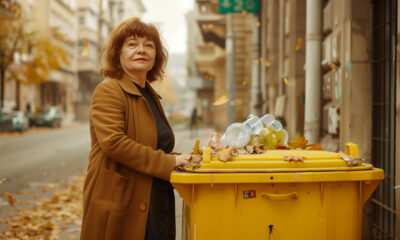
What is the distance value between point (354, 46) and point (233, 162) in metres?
2.53

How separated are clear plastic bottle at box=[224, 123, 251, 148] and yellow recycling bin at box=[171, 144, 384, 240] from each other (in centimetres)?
29

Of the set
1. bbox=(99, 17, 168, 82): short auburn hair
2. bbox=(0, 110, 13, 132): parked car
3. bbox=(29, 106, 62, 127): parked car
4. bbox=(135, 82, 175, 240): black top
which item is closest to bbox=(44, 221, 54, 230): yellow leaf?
bbox=(135, 82, 175, 240): black top

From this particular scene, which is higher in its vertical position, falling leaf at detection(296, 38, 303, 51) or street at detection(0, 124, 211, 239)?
falling leaf at detection(296, 38, 303, 51)

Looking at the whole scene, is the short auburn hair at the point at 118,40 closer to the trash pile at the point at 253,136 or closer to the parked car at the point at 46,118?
the trash pile at the point at 253,136

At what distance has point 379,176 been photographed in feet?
8.25

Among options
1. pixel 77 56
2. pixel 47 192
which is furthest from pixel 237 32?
pixel 77 56

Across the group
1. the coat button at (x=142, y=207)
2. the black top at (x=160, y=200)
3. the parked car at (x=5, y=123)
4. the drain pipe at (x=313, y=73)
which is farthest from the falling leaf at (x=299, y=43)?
the parked car at (x=5, y=123)

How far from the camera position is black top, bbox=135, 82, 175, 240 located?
257 centimetres

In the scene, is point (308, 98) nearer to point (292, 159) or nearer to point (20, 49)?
point (292, 159)

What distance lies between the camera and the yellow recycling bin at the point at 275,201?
248 cm

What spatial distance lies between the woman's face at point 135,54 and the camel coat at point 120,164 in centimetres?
17

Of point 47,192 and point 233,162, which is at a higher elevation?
point 233,162

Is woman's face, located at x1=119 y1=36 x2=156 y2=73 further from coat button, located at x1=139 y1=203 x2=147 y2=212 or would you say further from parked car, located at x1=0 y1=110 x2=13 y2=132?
parked car, located at x1=0 y1=110 x2=13 y2=132

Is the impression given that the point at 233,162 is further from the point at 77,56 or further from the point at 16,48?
the point at 77,56
